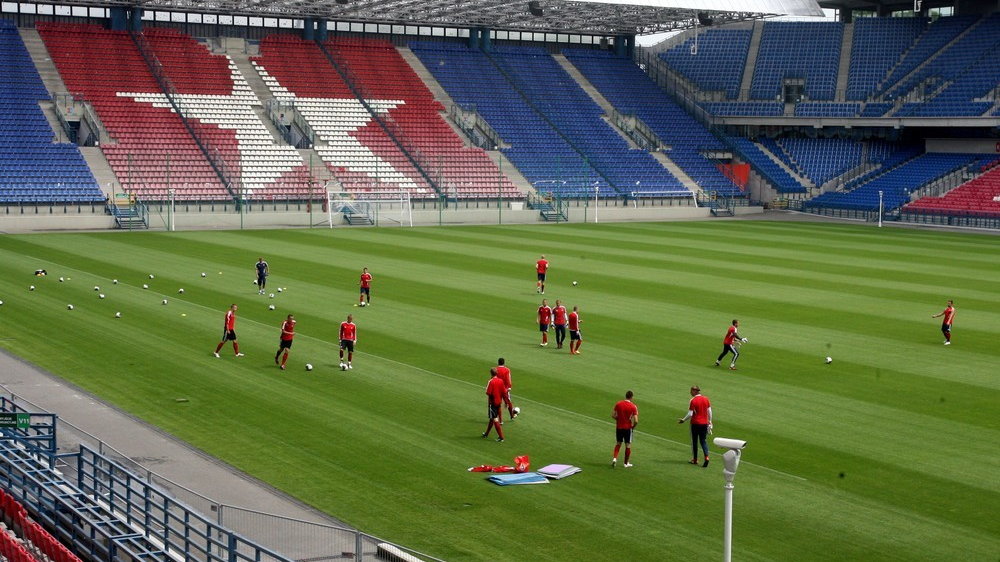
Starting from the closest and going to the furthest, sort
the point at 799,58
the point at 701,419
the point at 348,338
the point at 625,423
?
the point at 625,423 → the point at 701,419 → the point at 348,338 → the point at 799,58

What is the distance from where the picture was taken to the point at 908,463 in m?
21.3

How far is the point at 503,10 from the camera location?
289 feet

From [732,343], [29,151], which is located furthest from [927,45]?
[732,343]

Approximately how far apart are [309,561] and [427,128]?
233ft

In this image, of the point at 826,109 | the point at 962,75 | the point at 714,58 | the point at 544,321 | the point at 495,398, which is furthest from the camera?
the point at 714,58

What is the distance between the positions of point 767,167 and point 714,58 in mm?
13498

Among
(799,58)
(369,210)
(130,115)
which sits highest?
(799,58)

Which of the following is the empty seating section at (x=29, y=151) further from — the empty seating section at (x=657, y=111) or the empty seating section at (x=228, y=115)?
the empty seating section at (x=657, y=111)

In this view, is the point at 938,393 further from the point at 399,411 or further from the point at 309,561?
the point at 309,561

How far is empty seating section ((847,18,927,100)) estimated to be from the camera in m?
92.6

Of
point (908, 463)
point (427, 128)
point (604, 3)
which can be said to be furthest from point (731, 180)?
point (908, 463)

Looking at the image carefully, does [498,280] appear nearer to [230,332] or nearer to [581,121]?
[230,332]

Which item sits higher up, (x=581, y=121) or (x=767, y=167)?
(x=581, y=121)

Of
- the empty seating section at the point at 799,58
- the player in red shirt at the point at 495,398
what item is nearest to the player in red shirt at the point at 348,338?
the player in red shirt at the point at 495,398
